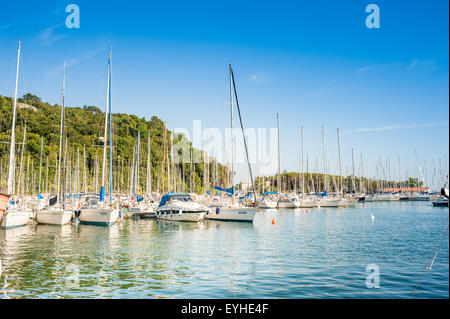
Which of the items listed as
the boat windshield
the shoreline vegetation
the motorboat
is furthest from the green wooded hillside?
the motorboat

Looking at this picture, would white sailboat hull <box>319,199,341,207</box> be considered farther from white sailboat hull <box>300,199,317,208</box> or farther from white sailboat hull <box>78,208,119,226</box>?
white sailboat hull <box>78,208,119,226</box>

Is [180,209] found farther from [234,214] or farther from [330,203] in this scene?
[330,203]

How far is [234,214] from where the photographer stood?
34062 mm

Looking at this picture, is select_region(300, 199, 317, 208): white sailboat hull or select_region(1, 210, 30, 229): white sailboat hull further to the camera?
select_region(300, 199, 317, 208): white sailboat hull

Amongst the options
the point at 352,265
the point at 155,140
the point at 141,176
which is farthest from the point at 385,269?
the point at 155,140

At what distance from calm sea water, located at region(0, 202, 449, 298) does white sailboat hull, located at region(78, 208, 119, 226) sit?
5.34 metres

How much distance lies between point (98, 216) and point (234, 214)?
490 inches

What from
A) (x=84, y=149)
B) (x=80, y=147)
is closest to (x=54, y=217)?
(x=84, y=149)

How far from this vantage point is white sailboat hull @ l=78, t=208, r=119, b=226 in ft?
99.8

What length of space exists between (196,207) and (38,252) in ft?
60.6

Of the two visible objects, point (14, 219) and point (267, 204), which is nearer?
point (14, 219)
